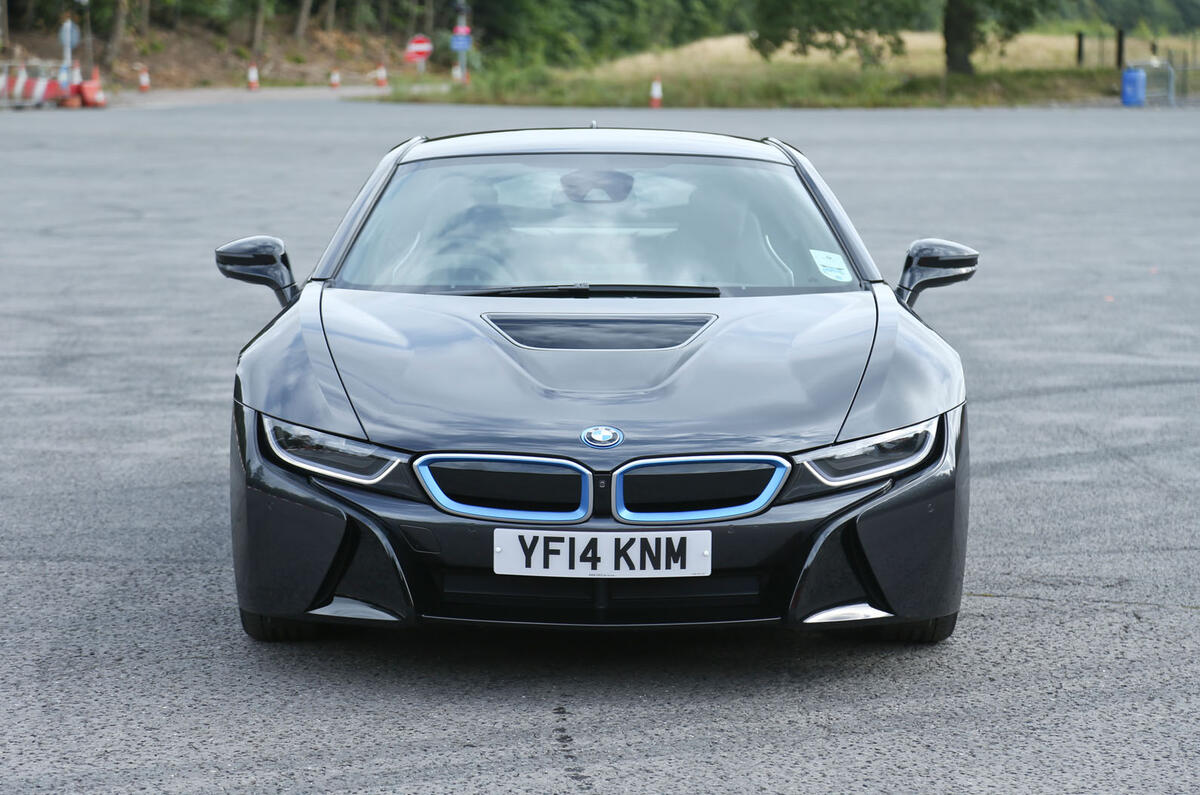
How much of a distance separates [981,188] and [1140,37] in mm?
46104

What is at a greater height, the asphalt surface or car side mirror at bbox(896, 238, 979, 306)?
car side mirror at bbox(896, 238, 979, 306)

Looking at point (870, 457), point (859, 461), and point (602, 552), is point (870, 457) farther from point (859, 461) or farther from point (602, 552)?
point (602, 552)

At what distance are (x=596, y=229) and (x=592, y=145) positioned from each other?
1.25 ft

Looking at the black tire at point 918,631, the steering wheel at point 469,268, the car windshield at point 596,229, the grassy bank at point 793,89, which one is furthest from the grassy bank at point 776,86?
the black tire at point 918,631

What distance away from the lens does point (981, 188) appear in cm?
1892

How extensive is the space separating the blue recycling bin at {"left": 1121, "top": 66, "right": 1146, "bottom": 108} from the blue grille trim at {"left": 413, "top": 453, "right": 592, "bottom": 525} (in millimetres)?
41478

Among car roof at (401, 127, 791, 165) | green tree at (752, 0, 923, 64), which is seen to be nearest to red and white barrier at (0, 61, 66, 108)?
green tree at (752, 0, 923, 64)

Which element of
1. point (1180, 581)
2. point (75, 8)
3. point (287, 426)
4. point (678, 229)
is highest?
point (75, 8)

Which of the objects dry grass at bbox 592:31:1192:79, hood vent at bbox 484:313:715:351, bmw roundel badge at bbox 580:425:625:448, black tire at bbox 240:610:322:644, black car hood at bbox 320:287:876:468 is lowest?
black tire at bbox 240:610:322:644

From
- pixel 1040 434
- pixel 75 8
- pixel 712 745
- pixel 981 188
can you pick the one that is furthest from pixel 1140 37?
pixel 712 745

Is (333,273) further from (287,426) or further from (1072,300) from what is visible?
(1072,300)

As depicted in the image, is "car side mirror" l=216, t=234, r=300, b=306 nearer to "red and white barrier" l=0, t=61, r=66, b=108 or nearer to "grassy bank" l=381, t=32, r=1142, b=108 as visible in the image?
"red and white barrier" l=0, t=61, r=66, b=108

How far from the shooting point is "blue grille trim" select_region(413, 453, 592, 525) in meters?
3.75

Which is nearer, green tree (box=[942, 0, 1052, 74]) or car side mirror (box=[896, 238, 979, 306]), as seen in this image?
car side mirror (box=[896, 238, 979, 306])
